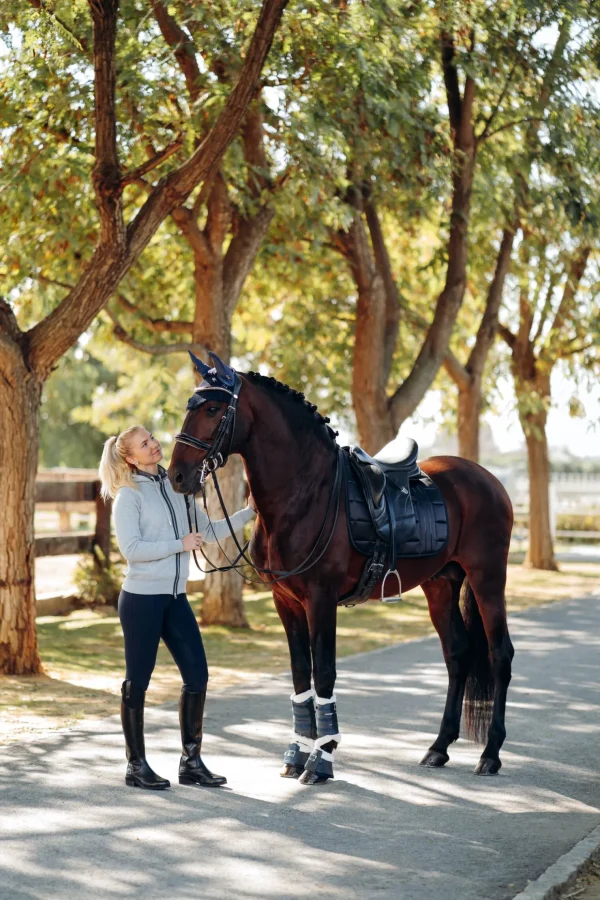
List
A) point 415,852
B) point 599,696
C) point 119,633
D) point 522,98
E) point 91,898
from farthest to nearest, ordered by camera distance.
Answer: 1. point 522,98
2. point 119,633
3. point 599,696
4. point 415,852
5. point 91,898

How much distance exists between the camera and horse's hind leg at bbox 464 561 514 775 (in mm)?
7672

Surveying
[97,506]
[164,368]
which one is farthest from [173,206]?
[164,368]

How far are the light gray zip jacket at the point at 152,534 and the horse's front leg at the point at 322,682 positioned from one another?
803 mm

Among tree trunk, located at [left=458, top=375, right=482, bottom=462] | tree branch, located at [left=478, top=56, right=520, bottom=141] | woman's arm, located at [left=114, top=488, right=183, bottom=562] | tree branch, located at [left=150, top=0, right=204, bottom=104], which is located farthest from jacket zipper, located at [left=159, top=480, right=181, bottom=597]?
tree trunk, located at [left=458, top=375, right=482, bottom=462]

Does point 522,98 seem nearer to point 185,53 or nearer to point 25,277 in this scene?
point 185,53

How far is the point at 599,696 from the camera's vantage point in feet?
34.3

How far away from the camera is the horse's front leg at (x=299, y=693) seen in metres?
7.13

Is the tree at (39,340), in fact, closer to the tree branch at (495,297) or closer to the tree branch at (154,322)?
the tree branch at (154,322)

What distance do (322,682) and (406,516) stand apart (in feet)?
3.90

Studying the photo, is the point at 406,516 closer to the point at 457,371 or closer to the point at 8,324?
the point at 8,324

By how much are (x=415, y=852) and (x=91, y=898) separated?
5.30ft

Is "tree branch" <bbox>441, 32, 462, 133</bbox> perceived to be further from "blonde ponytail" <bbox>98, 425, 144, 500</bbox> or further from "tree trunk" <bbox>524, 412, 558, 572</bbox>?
"blonde ponytail" <bbox>98, 425, 144, 500</bbox>

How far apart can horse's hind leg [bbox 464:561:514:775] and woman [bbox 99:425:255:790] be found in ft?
6.10

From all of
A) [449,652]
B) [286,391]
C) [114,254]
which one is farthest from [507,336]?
[286,391]
